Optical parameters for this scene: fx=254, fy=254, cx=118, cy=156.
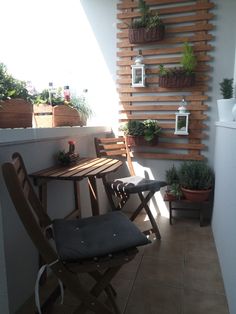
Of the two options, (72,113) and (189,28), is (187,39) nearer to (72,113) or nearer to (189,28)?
(189,28)

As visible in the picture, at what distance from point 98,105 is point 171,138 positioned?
0.97 metres

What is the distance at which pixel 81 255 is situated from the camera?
1111 mm

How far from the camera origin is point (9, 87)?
1.54 meters

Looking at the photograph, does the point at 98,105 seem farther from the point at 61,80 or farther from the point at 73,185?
the point at 73,185

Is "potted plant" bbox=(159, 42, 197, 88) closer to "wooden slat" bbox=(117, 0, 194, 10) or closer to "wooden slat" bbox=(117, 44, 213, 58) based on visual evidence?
"wooden slat" bbox=(117, 44, 213, 58)

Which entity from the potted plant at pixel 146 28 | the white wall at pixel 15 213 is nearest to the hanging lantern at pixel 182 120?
the potted plant at pixel 146 28

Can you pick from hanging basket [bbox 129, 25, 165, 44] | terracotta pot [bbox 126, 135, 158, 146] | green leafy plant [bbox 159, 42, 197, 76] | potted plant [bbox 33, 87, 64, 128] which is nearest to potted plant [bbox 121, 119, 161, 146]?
terracotta pot [bbox 126, 135, 158, 146]

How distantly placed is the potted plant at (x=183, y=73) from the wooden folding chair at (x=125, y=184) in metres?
0.79

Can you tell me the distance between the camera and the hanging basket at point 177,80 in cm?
262

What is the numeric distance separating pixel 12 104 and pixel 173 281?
161 cm

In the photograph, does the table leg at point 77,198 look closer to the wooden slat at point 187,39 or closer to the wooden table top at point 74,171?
the wooden table top at point 74,171

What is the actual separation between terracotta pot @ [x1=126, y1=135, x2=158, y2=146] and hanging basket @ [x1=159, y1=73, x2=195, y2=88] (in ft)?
1.92

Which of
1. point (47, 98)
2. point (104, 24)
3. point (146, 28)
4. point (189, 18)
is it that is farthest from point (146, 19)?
point (47, 98)

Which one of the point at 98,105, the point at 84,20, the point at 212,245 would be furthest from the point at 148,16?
the point at 212,245
